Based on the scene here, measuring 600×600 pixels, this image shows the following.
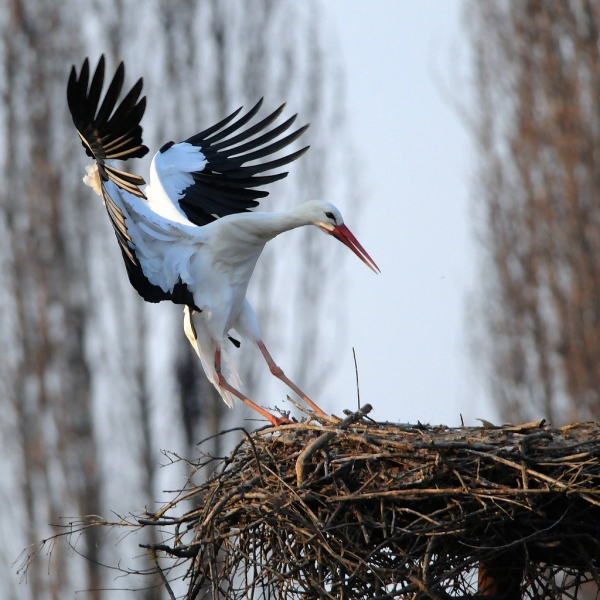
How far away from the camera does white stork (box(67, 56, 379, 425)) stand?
425cm

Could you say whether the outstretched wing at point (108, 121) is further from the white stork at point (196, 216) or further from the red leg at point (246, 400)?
the red leg at point (246, 400)

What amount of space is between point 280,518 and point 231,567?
0.37m

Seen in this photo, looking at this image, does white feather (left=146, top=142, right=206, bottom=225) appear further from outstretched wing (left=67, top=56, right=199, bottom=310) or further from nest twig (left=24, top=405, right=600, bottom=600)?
nest twig (left=24, top=405, right=600, bottom=600)

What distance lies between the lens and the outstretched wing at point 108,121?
13.6 feet

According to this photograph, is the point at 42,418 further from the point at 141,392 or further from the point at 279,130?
the point at 279,130

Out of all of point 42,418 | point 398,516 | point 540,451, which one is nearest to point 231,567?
point 398,516

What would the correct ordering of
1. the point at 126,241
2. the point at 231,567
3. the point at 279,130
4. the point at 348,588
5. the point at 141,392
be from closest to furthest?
the point at 348,588 < the point at 231,567 < the point at 126,241 < the point at 279,130 < the point at 141,392

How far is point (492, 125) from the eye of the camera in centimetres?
961

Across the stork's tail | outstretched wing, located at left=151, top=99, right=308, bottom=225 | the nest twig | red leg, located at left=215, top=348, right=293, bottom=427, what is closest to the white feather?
outstretched wing, located at left=151, top=99, right=308, bottom=225

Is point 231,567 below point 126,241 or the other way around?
below

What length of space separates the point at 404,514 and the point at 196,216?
2.27 m

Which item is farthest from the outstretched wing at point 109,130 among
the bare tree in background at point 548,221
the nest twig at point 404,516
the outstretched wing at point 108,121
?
the bare tree in background at point 548,221

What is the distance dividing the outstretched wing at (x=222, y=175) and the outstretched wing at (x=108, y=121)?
1.00 metres

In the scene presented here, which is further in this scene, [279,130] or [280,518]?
[279,130]
